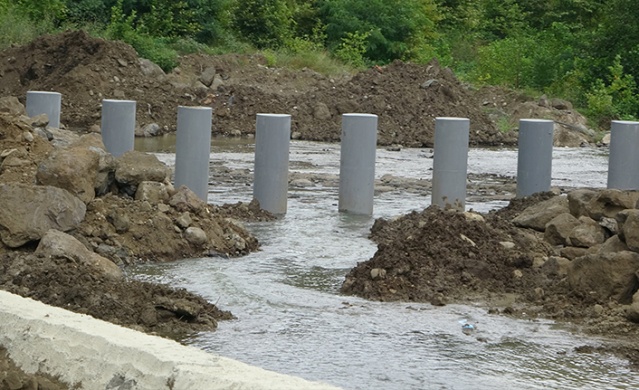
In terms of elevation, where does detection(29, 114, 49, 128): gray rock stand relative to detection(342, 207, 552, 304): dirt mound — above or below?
above

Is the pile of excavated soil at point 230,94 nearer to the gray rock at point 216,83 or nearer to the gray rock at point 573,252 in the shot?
the gray rock at point 216,83

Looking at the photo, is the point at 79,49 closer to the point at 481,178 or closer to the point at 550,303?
the point at 481,178

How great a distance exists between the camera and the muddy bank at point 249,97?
26.9 metres

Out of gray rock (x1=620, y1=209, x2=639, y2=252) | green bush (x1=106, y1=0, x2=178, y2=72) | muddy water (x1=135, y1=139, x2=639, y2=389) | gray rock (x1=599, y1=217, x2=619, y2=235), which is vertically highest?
green bush (x1=106, y1=0, x2=178, y2=72)

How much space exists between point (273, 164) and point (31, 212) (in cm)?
442

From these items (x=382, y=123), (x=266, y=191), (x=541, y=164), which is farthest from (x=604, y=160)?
(x=266, y=191)

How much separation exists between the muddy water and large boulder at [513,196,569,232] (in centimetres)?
158

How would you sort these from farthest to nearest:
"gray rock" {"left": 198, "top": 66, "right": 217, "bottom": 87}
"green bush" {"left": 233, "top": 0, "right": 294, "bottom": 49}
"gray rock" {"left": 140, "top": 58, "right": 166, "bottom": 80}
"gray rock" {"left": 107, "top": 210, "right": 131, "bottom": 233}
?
"green bush" {"left": 233, "top": 0, "right": 294, "bottom": 49} < "gray rock" {"left": 198, "top": 66, "right": 217, "bottom": 87} < "gray rock" {"left": 140, "top": 58, "right": 166, "bottom": 80} < "gray rock" {"left": 107, "top": 210, "right": 131, "bottom": 233}

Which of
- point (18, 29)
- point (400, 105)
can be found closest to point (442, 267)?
point (400, 105)

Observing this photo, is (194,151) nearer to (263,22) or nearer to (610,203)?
(610,203)

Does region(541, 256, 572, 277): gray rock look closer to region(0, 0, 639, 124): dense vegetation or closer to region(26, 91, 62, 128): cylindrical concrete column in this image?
region(26, 91, 62, 128): cylindrical concrete column

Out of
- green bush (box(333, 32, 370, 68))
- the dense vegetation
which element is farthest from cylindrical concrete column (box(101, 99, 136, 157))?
green bush (box(333, 32, 370, 68))

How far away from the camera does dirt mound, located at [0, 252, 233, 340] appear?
8281 mm

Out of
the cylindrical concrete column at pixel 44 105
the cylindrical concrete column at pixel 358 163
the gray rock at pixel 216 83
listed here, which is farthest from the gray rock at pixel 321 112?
the cylindrical concrete column at pixel 358 163
